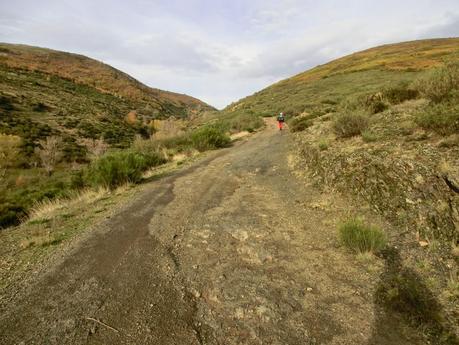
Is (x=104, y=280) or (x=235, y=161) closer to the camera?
(x=104, y=280)

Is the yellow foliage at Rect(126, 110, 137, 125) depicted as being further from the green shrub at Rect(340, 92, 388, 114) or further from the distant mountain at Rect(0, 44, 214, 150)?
the green shrub at Rect(340, 92, 388, 114)

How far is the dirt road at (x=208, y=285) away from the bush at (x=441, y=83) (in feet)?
13.6

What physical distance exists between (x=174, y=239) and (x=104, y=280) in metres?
1.54

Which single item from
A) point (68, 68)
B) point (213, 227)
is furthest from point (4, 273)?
point (68, 68)

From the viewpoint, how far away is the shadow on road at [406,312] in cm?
312

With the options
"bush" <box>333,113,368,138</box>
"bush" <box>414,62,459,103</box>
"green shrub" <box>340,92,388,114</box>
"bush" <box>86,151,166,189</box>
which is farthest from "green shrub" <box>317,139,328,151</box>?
"bush" <box>86,151,166,189</box>

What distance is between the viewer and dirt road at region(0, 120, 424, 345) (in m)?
3.32

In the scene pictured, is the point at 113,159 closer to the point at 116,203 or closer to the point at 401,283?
the point at 116,203

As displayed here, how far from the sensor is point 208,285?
4164 millimetres

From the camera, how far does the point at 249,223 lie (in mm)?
6062

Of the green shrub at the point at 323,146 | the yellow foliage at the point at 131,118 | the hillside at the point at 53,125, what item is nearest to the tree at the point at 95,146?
the hillside at the point at 53,125

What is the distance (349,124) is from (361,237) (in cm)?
504

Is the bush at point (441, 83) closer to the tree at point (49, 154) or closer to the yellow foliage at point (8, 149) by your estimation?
the tree at point (49, 154)

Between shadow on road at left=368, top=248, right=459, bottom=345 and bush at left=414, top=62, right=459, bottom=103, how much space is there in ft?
18.3
